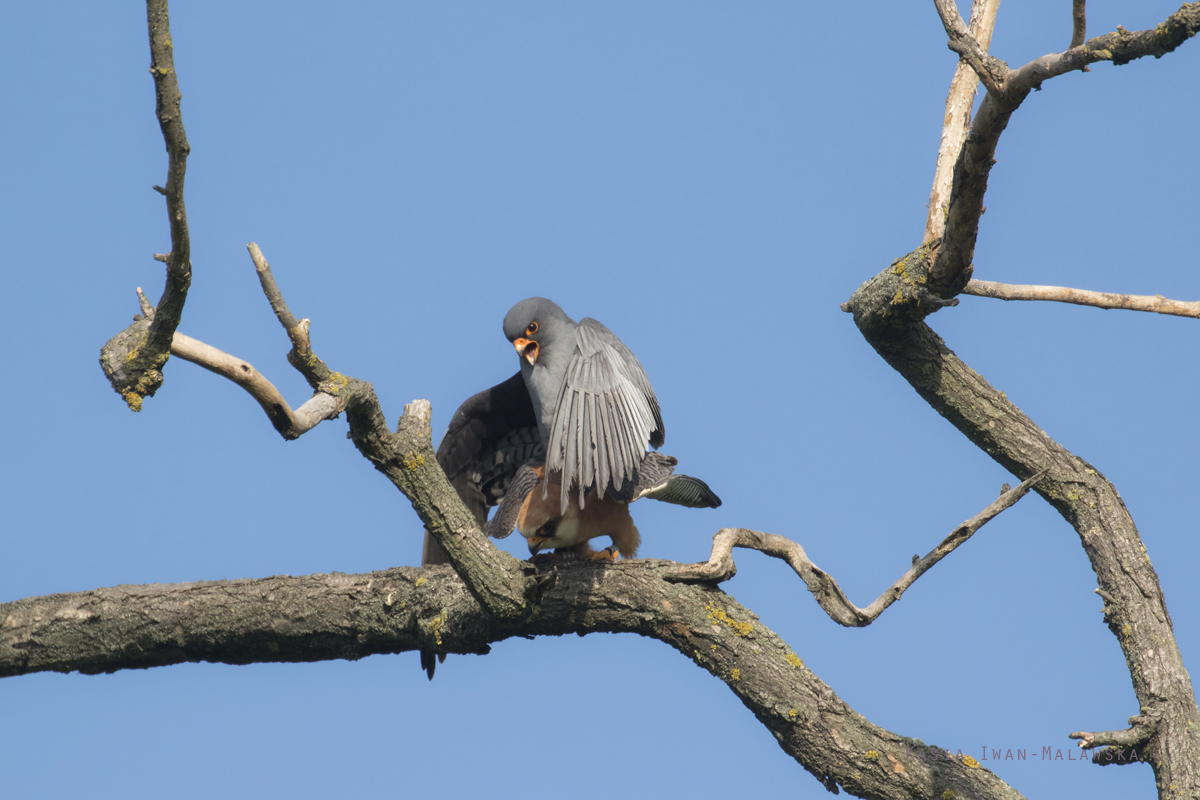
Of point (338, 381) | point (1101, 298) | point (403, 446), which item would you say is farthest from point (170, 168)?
point (1101, 298)

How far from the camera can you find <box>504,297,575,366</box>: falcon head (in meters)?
5.14

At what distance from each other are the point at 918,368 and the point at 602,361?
1749 millimetres

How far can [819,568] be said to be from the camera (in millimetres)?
4195

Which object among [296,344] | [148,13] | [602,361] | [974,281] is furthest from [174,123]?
[974,281]

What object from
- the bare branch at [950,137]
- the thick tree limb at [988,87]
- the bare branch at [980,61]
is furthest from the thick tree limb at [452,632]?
the bare branch at [980,61]

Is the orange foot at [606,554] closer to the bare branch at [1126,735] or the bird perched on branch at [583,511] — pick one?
the bird perched on branch at [583,511]

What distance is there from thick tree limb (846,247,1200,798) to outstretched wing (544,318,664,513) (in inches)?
55.7

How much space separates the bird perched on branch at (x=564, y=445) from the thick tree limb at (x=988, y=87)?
159 cm

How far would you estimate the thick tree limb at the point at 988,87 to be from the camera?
335 centimetres

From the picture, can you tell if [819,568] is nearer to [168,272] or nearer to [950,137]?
[950,137]

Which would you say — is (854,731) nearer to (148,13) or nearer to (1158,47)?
(1158,47)

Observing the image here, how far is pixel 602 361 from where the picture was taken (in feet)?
14.5

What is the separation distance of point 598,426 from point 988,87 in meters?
2.09

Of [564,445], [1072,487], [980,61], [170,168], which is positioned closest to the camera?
[170,168]
